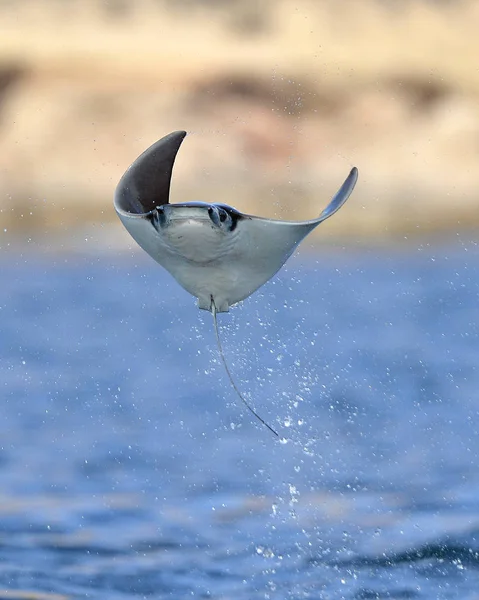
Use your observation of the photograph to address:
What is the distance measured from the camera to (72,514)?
191 inches

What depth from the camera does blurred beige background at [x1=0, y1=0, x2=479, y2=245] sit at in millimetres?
22109

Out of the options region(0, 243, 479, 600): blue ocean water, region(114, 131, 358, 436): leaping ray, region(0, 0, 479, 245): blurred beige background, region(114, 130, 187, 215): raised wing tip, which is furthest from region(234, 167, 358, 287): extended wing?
region(0, 0, 479, 245): blurred beige background

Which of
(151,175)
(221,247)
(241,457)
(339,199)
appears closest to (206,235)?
(221,247)

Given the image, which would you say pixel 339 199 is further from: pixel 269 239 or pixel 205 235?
pixel 205 235

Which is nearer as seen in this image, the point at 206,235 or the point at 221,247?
the point at 206,235

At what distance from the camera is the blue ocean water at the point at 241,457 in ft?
13.4

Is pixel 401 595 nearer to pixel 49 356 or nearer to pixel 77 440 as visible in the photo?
pixel 77 440

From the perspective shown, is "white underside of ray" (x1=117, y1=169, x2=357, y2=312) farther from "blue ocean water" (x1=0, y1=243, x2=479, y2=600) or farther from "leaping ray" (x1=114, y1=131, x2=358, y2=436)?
→ "blue ocean water" (x1=0, y1=243, x2=479, y2=600)

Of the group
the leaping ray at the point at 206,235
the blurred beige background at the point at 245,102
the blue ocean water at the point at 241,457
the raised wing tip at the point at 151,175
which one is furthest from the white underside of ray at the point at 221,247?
the blurred beige background at the point at 245,102

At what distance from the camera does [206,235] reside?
3166 millimetres

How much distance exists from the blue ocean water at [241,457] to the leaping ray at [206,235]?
1157 mm

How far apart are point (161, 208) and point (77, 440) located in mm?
3607

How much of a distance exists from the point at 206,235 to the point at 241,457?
297cm

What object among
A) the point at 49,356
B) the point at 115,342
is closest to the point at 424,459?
the point at 49,356
